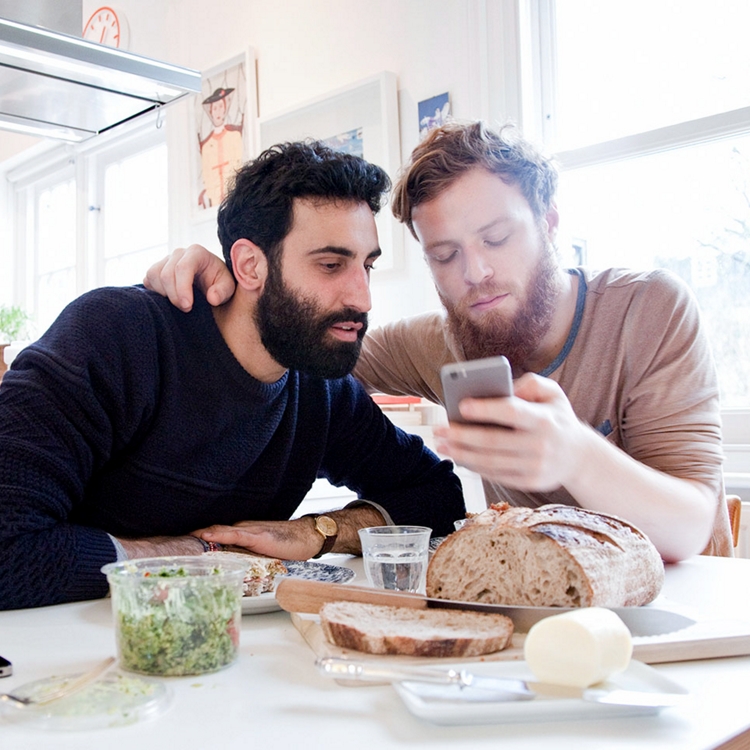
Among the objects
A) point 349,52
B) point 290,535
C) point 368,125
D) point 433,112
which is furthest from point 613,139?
point 290,535

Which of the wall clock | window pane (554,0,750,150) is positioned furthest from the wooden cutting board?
the wall clock

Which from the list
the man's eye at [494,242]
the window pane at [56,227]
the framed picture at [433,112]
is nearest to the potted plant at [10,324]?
the window pane at [56,227]

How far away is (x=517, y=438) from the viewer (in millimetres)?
911

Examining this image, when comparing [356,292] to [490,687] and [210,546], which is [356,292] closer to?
[210,546]

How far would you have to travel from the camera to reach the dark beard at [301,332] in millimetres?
1416

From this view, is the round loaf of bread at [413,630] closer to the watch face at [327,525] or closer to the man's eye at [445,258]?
the watch face at [327,525]

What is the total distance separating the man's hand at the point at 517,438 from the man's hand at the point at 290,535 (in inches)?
18.1

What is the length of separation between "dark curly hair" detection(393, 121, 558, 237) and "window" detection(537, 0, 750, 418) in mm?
1029

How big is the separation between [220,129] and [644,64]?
83.3 inches

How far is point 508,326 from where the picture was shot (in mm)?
1575

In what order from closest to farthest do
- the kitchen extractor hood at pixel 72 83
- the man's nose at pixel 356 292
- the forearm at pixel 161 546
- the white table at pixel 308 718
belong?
the white table at pixel 308 718 < the forearm at pixel 161 546 < the man's nose at pixel 356 292 < the kitchen extractor hood at pixel 72 83

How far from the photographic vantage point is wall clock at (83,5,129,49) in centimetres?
436

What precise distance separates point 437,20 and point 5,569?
8.49ft

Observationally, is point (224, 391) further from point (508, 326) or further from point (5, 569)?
point (508, 326)
